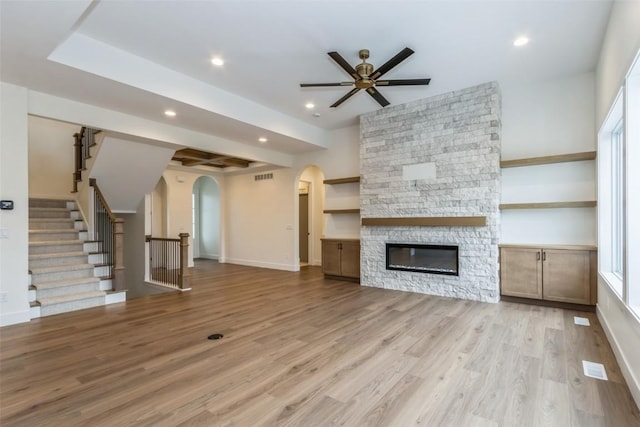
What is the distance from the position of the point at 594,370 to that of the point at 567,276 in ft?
6.81

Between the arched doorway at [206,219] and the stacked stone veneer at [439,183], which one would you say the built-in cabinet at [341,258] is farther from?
the arched doorway at [206,219]

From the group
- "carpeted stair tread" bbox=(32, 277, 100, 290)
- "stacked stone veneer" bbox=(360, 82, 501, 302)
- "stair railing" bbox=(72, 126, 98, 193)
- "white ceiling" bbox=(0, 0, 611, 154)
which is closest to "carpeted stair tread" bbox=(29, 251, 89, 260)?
"carpeted stair tread" bbox=(32, 277, 100, 290)

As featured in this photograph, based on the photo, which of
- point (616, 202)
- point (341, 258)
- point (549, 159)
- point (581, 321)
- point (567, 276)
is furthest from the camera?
point (341, 258)

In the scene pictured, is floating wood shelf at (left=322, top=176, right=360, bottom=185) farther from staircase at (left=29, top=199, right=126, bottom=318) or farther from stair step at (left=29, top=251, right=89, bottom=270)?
stair step at (left=29, top=251, right=89, bottom=270)

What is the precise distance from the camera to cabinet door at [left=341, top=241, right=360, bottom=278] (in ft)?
21.3

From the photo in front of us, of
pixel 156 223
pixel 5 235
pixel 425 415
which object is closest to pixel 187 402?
pixel 425 415

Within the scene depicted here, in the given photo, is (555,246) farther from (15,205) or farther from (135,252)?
(135,252)

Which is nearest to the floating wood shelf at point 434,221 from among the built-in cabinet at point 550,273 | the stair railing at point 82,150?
the built-in cabinet at point 550,273

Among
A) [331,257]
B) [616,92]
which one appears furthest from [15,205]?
[616,92]

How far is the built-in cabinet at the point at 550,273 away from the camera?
4207 millimetres

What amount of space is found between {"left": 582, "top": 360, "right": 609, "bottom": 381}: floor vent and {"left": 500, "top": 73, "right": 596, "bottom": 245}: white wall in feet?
7.80

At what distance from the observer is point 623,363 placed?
8.45ft

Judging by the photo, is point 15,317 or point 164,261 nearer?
point 15,317

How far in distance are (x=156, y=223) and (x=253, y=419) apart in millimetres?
8436
